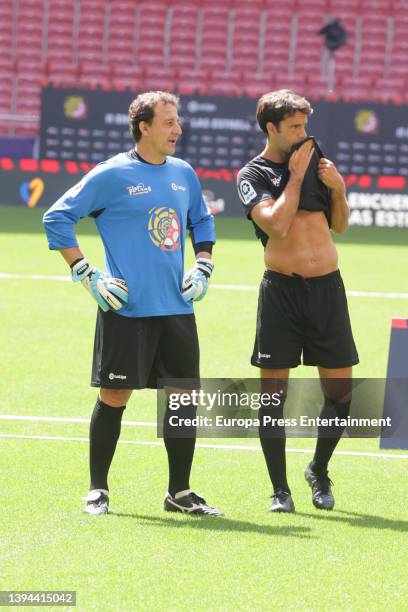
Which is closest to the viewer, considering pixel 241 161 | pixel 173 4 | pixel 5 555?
pixel 5 555

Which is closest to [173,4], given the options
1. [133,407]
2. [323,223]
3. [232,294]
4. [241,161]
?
[241,161]

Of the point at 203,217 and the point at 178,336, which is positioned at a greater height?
the point at 203,217

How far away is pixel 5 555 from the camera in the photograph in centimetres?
497

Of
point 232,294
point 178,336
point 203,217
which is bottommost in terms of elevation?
point 232,294

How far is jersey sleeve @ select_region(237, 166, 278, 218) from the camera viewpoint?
582 centimetres

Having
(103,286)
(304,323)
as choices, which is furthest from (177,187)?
(304,323)

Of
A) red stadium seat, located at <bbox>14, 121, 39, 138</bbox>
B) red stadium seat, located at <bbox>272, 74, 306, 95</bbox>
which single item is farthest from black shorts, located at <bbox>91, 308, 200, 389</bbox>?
red stadium seat, located at <bbox>272, 74, 306, 95</bbox>

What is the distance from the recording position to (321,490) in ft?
19.7

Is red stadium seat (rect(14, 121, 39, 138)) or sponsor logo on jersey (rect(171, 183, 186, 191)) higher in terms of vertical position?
sponsor logo on jersey (rect(171, 183, 186, 191))

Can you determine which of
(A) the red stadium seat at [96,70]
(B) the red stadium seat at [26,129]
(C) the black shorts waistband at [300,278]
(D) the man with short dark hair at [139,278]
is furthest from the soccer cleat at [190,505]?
(A) the red stadium seat at [96,70]

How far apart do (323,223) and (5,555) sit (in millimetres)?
2214

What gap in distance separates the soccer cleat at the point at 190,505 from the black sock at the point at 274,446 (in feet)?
1.10

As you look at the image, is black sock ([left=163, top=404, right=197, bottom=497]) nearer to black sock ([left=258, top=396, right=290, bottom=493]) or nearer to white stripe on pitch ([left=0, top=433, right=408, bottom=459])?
black sock ([left=258, top=396, right=290, bottom=493])

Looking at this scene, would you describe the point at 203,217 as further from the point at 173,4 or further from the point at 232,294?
the point at 173,4
